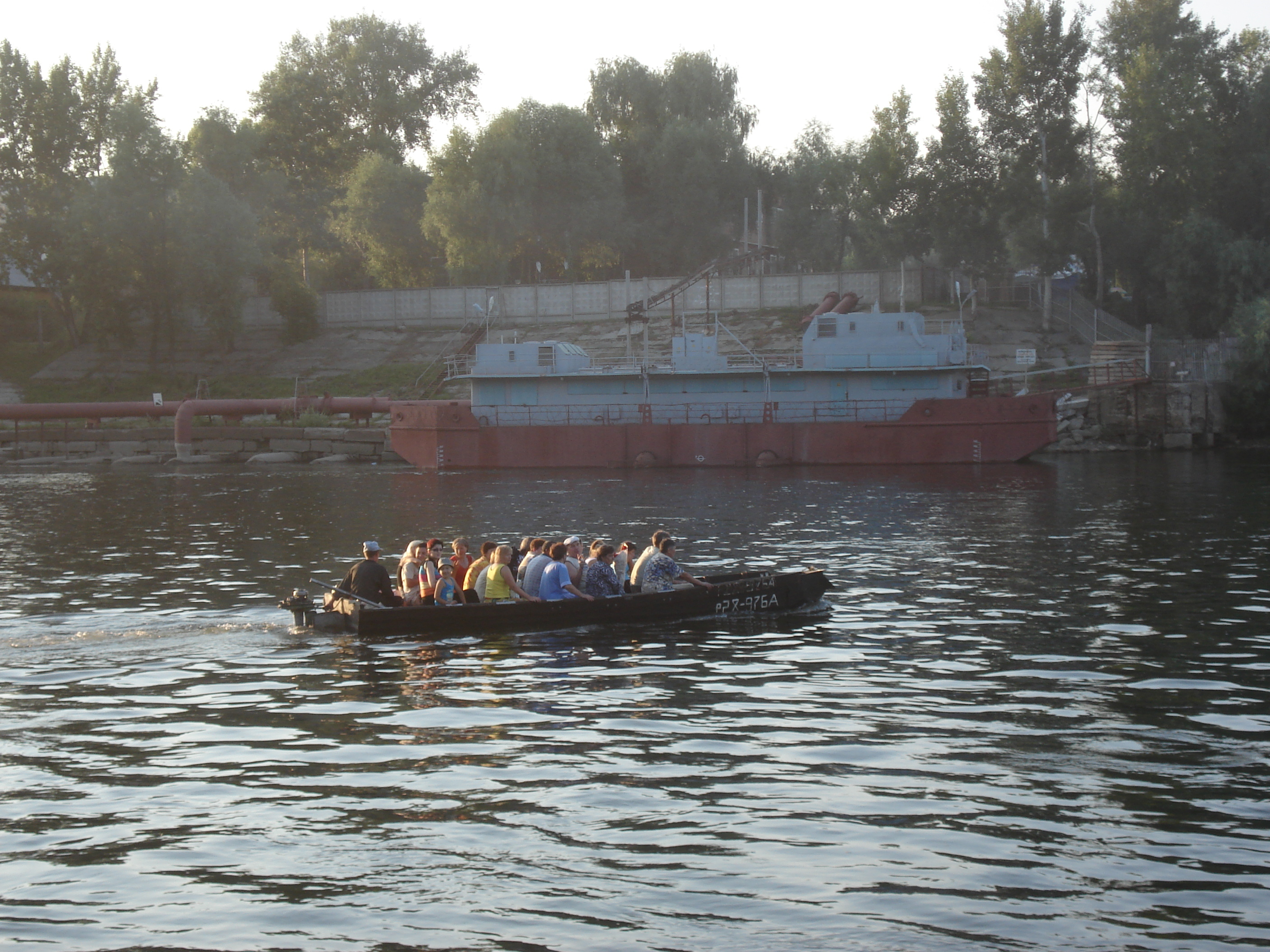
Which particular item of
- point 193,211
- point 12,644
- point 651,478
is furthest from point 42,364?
point 12,644

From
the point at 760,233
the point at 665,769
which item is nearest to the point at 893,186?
the point at 760,233

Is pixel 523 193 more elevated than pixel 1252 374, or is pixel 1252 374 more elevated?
pixel 523 193

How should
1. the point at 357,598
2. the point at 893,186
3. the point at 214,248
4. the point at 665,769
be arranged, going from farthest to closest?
1. the point at 214,248
2. the point at 893,186
3. the point at 357,598
4. the point at 665,769

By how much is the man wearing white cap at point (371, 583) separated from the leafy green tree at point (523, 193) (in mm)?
66919

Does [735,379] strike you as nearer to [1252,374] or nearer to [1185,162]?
[1252,374]

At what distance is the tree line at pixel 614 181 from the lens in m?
68.9

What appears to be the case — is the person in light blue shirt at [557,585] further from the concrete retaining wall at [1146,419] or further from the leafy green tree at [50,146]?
the leafy green tree at [50,146]

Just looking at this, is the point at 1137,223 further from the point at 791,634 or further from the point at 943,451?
the point at 791,634

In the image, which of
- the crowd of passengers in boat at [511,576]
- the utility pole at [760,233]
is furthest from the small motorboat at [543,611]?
the utility pole at [760,233]

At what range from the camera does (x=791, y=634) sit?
18875 mm

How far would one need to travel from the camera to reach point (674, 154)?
290 feet

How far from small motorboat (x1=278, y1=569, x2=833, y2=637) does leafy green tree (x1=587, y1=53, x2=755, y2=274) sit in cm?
7006

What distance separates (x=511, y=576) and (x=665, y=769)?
759 cm

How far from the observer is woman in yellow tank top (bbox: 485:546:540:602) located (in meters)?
19.2
